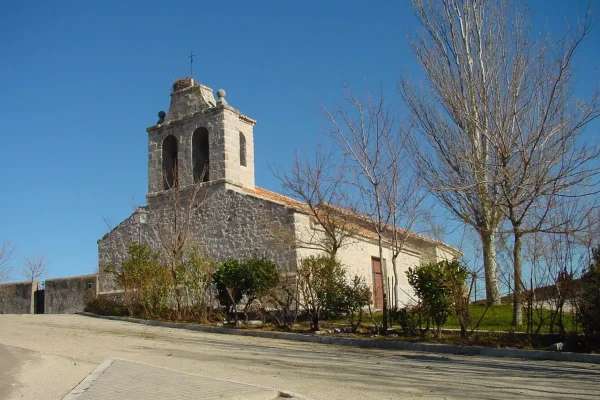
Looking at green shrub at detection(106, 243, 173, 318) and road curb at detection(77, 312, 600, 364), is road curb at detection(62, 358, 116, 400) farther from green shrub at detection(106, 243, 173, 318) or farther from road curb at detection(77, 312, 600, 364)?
green shrub at detection(106, 243, 173, 318)

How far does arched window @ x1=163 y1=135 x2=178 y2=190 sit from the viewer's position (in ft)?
70.5

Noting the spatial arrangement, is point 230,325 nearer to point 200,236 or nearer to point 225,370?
point 200,236

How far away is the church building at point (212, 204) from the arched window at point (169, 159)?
1.3 inches

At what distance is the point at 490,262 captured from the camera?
1808 cm

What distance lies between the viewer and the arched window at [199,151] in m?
21.0

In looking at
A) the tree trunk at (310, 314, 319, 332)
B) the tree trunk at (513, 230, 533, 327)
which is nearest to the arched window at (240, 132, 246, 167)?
the tree trunk at (310, 314, 319, 332)

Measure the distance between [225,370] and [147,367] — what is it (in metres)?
1.04

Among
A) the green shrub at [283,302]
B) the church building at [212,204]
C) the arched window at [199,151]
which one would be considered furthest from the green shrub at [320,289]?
the arched window at [199,151]

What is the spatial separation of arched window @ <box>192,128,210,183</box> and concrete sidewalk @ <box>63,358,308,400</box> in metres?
13.5

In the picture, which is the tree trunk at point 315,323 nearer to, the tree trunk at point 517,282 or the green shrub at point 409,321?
the green shrub at point 409,321

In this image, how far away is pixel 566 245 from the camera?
37.0 ft

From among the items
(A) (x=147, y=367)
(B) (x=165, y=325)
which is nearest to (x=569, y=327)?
(A) (x=147, y=367)

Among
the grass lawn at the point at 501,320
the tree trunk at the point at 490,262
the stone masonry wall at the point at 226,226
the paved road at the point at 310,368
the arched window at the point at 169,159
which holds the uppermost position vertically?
the arched window at the point at 169,159

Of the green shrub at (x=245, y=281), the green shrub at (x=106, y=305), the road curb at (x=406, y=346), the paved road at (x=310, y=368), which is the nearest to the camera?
the paved road at (x=310, y=368)
